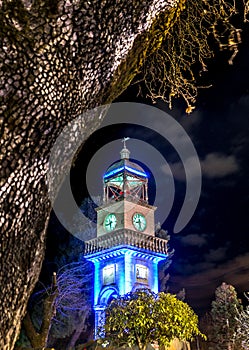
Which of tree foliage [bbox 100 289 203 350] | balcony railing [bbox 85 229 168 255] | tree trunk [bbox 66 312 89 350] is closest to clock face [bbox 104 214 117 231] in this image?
balcony railing [bbox 85 229 168 255]

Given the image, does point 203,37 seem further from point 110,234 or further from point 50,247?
point 110,234

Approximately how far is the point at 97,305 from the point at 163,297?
1467cm

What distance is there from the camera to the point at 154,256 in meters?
33.2

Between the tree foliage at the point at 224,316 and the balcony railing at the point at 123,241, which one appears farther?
the tree foliage at the point at 224,316

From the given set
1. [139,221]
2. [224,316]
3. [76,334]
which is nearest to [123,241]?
[139,221]

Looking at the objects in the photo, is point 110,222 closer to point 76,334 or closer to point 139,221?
point 139,221

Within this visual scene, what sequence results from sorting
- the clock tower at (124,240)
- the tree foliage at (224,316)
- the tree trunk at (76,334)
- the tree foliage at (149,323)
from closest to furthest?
1. the tree foliage at (149,323)
2. the tree trunk at (76,334)
3. the clock tower at (124,240)
4. the tree foliage at (224,316)

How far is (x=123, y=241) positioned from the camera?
3167 cm

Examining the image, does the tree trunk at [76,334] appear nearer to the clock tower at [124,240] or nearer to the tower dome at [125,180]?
the clock tower at [124,240]

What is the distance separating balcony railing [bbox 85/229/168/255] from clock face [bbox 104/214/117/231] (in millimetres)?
1184

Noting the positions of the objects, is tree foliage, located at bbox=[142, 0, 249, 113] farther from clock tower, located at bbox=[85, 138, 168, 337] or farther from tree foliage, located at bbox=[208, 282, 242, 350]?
Result: tree foliage, located at bbox=[208, 282, 242, 350]

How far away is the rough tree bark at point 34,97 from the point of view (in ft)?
7.27

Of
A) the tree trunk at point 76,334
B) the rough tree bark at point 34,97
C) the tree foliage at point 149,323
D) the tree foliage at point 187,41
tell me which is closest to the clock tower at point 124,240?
the tree trunk at point 76,334

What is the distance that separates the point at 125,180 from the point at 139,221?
11.5 feet
